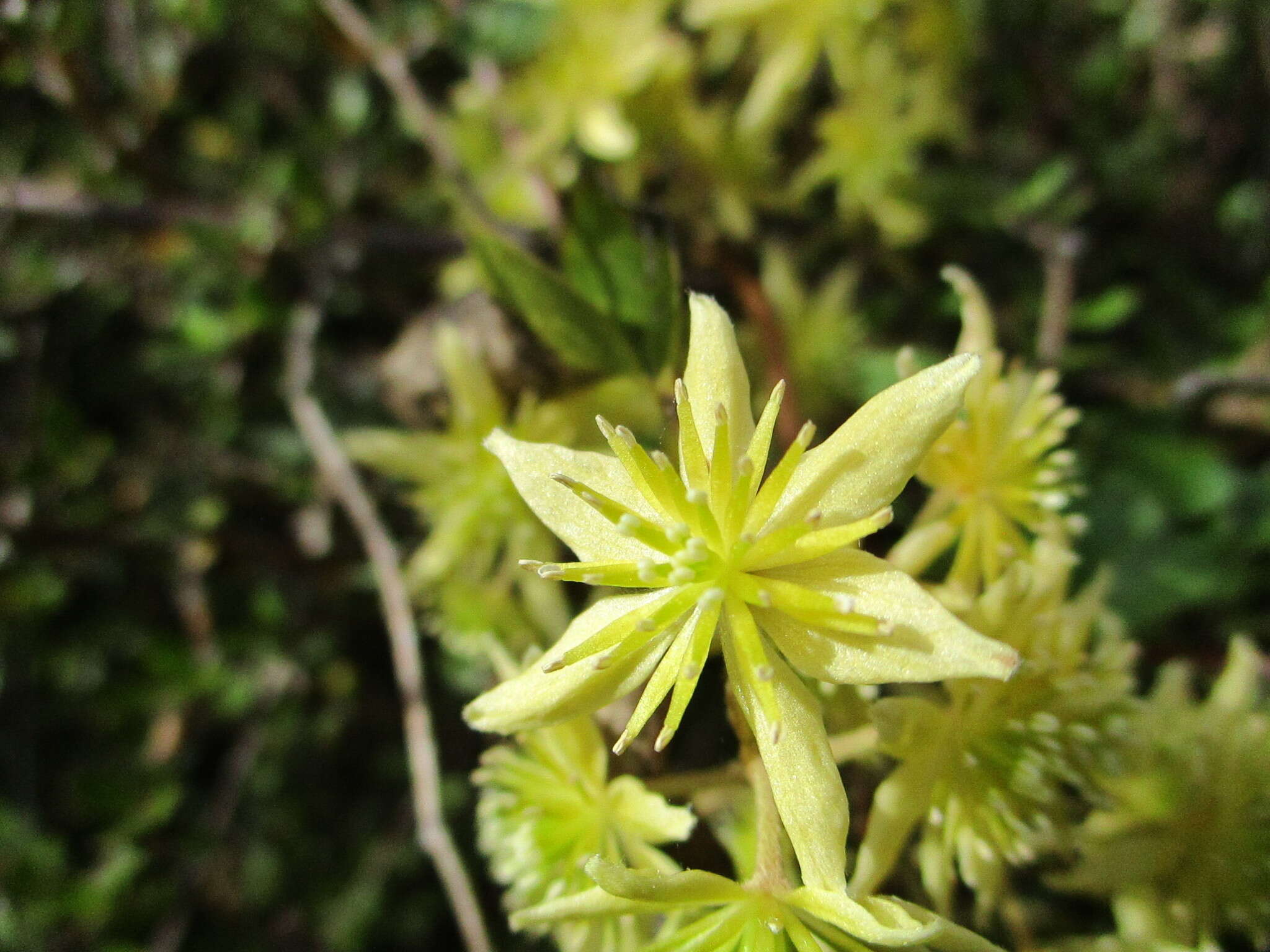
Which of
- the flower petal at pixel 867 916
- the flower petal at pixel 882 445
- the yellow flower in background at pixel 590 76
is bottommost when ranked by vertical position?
the flower petal at pixel 867 916

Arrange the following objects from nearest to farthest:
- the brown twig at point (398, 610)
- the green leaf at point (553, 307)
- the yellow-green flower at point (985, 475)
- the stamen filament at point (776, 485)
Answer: the stamen filament at point (776, 485), the yellow-green flower at point (985, 475), the green leaf at point (553, 307), the brown twig at point (398, 610)

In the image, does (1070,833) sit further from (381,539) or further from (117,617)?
Result: (117,617)

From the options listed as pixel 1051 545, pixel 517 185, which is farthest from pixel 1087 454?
pixel 517 185

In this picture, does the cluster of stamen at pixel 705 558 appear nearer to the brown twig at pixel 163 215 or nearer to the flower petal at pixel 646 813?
the flower petal at pixel 646 813

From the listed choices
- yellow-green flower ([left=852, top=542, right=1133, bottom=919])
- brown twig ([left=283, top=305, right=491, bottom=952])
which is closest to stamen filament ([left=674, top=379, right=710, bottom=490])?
yellow-green flower ([left=852, top=542, right=1133, bottom=919])

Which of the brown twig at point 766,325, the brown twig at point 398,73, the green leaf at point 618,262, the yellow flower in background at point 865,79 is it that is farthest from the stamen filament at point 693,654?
the yellow flower in background at point 865,79

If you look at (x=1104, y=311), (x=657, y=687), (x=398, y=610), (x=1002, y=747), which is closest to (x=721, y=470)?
(x=657, y=687)

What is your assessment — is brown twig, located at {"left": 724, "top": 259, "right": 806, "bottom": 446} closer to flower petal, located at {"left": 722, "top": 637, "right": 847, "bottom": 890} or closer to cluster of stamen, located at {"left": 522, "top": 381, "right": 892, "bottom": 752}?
cluster of stamen, located at {"left": 522, "top": 381, "right": 892, "bottom": 752}
